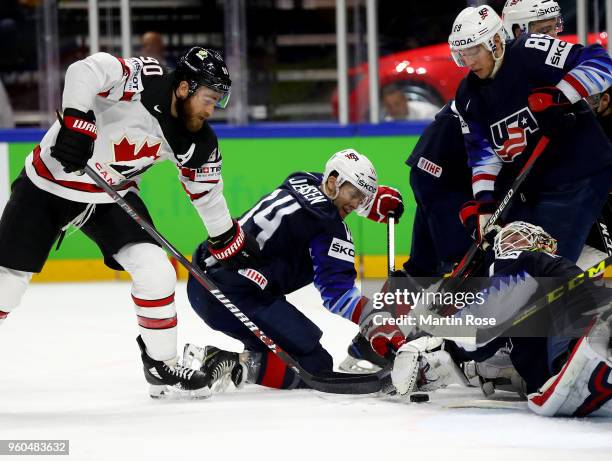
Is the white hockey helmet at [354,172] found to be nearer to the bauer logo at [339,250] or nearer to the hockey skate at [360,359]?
the bauer logo at [339,250]

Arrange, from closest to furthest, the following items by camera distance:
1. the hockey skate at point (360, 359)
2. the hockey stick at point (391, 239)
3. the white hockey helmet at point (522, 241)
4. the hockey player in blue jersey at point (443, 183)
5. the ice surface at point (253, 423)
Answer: the ice surface at point (253, 423) < the white hockey helmet at point (522, 241) < the hockey skate at point (360, 359) < the hockey stick at point (391, 239) < the hockey player in blue jersey at point (443, 183)

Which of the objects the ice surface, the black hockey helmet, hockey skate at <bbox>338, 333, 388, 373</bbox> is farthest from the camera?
hockey skate at <bbox>338, 333, 388, 373</bbox>

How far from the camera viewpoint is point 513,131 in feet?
12.5

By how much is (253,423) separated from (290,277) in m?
0.73

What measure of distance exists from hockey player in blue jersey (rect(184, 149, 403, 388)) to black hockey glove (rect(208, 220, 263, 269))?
0.06 metres

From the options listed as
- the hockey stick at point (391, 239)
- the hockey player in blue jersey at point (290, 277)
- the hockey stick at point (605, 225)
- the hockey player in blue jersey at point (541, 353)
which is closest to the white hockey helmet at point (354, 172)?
the hockey player in blue jersey at point (290, 277)

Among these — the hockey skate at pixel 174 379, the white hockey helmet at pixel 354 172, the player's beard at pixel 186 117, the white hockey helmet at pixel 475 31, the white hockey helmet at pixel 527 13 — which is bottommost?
the hockey skate at pixel 174 379

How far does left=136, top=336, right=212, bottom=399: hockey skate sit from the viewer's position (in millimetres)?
3514

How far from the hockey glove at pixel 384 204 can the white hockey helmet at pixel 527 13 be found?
0.69m

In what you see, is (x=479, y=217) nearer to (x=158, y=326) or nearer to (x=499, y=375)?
(x=499, y=375)

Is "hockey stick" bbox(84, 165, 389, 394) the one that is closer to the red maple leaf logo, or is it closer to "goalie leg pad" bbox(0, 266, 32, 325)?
the red maple leaf logo

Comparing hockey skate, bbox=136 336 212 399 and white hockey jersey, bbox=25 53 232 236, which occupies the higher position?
white hockey jersey, bbox=25 53 232 236

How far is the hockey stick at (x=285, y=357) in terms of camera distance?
3523 mm

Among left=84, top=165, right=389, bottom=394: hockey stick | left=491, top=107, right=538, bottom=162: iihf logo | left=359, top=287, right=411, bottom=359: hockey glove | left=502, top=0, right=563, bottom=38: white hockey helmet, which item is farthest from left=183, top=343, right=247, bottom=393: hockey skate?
left=502, top=0, right=563, bottom=38: white hockey helmet
